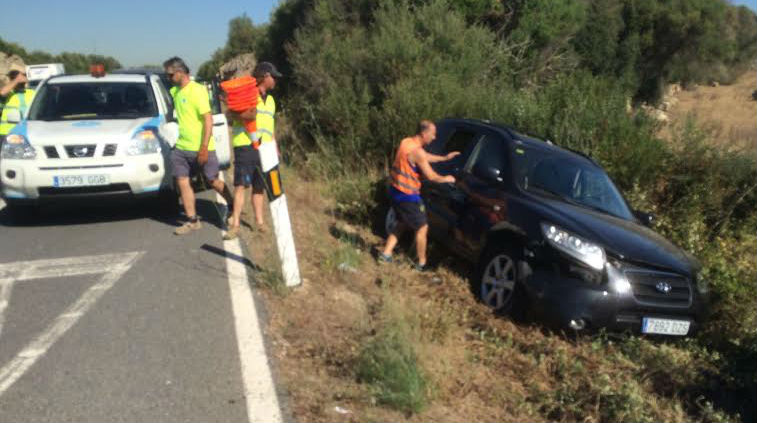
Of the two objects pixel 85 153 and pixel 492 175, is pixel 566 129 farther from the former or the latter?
pixel 85 153

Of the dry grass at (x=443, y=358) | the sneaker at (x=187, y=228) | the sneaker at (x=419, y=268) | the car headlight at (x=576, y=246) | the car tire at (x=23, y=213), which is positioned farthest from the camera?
the car tire at (x=23, y=213)

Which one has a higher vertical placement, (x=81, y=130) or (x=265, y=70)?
(x=265, y=70)

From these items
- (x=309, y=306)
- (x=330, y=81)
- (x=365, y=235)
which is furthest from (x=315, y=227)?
(x=330, y=81)

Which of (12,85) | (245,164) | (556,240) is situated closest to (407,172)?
(556,240)

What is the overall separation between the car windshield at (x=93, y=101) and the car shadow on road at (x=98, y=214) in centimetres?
119

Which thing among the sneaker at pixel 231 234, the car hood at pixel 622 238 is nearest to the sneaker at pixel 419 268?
the car hood at pixel 622 238

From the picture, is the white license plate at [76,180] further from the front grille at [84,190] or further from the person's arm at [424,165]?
the person's arm at [424,165]

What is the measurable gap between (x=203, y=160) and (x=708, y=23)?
25095 mm

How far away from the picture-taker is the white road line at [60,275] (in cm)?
467

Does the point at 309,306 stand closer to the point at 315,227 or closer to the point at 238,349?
the point at 238,349

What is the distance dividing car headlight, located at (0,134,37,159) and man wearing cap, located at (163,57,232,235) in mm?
1818

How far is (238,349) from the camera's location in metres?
4.94

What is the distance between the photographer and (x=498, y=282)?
239 inches

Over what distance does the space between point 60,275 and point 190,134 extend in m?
2.10
